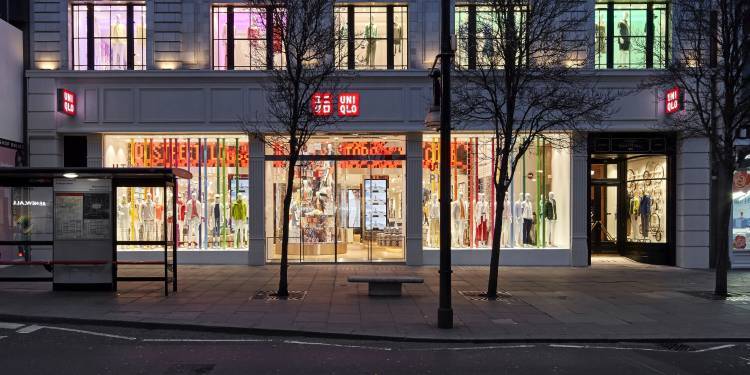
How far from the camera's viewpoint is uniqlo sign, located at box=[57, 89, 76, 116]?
15.6 meters

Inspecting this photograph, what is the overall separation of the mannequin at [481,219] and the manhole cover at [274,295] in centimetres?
694

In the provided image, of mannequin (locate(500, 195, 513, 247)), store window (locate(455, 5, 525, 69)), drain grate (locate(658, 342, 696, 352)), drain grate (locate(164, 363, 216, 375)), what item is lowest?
drain grate (locate(658, 342, 696, 352))

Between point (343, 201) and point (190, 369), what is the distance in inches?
A: 419

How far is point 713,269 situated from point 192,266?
50.7 ft

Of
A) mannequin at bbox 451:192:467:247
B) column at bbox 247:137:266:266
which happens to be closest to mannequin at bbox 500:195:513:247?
mannequin at bbox 451:192:467:247

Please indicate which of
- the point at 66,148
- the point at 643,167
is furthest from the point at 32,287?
the point at 643,167

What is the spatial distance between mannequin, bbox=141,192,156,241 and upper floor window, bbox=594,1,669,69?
1440cm

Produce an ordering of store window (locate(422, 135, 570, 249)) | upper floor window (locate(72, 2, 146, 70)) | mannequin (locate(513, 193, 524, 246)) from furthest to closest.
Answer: mannequin (locate(513, 193, 524, 246)) < store window (locate(422, 135, 570, 249)) < upper floor window (locate(72, 2, 146, 70))

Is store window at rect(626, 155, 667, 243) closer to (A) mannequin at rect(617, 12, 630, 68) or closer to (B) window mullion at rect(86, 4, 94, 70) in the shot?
(A) mannequin at rect(617, 12, 630, 68)

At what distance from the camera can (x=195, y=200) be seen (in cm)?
1731

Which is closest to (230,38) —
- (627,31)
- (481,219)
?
(481,219)

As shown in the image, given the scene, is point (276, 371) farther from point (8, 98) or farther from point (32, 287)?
point (8, 98)

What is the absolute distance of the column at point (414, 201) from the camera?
16.8m

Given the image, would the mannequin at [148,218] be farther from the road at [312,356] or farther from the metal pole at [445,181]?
the metal pole at [445,181]
